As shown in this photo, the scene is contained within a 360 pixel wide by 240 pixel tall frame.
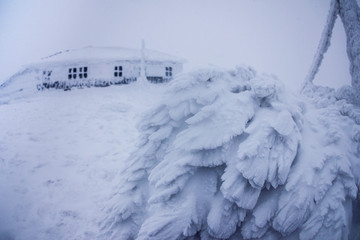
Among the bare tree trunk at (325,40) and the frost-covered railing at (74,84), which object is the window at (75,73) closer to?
the frost-covered railing at (74,84)

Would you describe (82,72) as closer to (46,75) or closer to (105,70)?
(105,70)

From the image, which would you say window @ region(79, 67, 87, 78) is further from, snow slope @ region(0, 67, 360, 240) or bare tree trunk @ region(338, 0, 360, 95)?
bare tree trunk @ region(338, 0, 360, 95)

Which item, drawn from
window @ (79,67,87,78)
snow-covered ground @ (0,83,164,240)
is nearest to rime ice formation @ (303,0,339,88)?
snow-covered ground @ (0,83,164,240)

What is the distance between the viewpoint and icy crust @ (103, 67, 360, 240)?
1.77m

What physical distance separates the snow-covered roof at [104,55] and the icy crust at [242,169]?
9.45m

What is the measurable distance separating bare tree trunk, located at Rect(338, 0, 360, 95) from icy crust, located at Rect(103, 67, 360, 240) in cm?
44

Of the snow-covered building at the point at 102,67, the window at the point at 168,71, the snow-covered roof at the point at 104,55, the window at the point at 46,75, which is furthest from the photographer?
the window at the point at 168,71

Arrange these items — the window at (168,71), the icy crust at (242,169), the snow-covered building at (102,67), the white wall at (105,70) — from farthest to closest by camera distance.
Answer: the window at (168,71) < the white wall at (105,70) < the snow-covered building at (102,67) < the icy crust at (242,169)

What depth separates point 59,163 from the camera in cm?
420

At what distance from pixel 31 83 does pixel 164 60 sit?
6848 mm

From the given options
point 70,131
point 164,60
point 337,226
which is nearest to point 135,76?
point 164,60

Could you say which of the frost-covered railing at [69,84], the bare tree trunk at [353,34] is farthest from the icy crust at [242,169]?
the frost-covered railing at [69,84]

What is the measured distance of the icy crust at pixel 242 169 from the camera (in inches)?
69.7

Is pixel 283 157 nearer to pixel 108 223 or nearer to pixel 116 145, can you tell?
pixel 108 223
